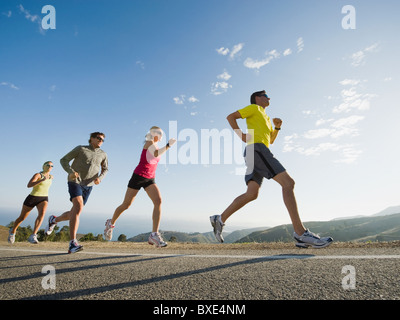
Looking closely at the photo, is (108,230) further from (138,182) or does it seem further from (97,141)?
(97,141)

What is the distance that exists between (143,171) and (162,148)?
2.27 feet

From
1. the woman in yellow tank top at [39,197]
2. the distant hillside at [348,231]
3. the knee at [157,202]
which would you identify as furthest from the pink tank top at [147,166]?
the distant hillside at [348,231]

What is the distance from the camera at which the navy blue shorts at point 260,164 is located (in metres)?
4.00

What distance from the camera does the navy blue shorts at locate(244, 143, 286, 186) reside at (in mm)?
4000

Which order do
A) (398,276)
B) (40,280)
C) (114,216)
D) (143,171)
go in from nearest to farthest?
(398,276)
(40,280)
(143,171)
(114,216)

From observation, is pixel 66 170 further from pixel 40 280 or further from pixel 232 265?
pixel 232 265

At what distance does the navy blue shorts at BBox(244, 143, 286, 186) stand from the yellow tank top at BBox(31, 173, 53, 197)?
6842mm

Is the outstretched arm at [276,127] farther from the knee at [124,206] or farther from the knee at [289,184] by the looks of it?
the knee at [124,206]

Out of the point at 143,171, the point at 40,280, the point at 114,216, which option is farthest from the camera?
the point at 114,216

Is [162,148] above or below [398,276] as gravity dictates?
above

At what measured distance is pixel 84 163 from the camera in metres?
5.01

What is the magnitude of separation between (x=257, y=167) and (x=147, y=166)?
2.42m

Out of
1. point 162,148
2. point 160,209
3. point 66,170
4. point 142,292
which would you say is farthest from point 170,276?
point 66,170
